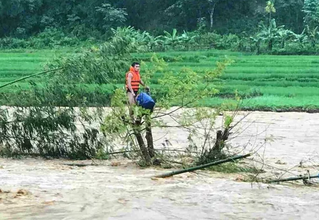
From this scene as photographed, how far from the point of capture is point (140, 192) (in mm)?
8391

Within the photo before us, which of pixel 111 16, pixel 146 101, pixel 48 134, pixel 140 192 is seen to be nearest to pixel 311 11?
pixel 111 16

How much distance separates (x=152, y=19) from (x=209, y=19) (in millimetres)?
3347

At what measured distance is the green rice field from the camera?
20.0 m

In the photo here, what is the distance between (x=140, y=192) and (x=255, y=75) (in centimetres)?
1723

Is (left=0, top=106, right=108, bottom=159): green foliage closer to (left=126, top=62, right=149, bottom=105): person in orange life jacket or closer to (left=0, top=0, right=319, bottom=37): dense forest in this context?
(left=126, top=62, right=149, bottom=105): person in orange life jacket

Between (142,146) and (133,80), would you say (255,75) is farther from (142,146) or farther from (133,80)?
(142,146)

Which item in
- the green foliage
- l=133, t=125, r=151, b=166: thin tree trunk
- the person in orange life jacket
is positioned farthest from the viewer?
the green foliage

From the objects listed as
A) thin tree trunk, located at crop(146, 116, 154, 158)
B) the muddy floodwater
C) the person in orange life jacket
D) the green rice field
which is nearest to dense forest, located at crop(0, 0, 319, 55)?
the green rice field

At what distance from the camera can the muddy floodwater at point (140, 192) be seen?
24.3 ft

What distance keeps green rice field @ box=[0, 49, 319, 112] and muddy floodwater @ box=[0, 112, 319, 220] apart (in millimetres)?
6494

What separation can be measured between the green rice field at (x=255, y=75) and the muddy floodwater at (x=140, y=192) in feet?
21.3

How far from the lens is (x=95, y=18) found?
128 ft

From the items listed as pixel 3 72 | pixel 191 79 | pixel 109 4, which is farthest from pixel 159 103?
pixel 109 4

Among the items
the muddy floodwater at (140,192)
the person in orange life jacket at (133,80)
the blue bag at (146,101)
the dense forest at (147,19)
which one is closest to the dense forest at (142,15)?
the dense forest at (147,19)
